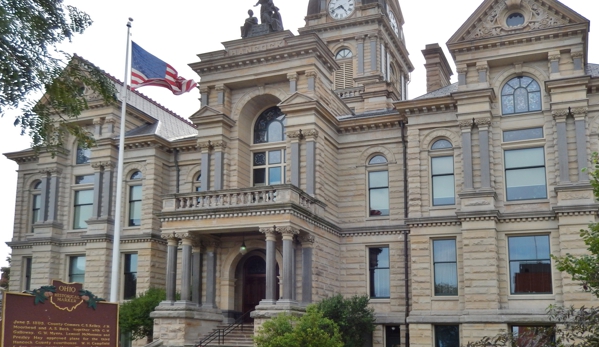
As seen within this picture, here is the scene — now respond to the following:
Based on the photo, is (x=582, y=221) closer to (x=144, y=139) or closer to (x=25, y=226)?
(x=144, y=139)

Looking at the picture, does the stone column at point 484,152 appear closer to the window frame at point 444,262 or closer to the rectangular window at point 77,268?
the window frame at point 444,262

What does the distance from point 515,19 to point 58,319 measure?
23.1 metres

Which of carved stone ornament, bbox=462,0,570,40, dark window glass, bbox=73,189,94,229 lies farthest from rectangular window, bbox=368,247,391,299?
dark window glass, bbox=73,189,94,229

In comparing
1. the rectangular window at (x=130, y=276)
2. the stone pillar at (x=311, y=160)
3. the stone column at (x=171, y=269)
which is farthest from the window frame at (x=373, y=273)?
the rectangular window at (x=130, y=276)

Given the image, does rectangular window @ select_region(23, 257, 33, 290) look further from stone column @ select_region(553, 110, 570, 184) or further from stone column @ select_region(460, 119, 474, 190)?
stone column @ select_region(553, 110, 570, 184)

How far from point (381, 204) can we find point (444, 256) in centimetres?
407

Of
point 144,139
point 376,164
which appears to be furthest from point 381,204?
point 144,139

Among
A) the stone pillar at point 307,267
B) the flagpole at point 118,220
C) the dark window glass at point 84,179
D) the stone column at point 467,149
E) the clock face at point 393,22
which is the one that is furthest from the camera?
the clock face at point 393,22

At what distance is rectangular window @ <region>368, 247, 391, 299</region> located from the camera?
102 feet

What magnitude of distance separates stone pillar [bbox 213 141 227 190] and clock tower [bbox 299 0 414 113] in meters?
12.3

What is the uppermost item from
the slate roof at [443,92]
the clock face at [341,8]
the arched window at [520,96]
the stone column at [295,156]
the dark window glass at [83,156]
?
the clock face at [341,8]

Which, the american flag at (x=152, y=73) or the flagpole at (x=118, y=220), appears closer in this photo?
the flagpole at (x=118, y=220)

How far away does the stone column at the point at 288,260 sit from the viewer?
27.3m

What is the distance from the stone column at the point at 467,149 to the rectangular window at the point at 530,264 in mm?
2895
